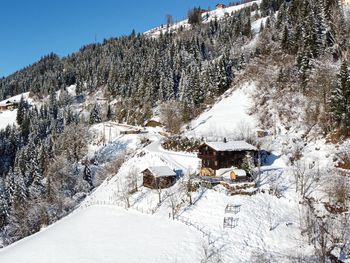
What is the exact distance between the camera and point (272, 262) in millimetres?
31844

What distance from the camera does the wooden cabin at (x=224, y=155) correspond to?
1992 inches

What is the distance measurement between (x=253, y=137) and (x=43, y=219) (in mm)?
34866

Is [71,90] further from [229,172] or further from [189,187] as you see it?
[189,187]

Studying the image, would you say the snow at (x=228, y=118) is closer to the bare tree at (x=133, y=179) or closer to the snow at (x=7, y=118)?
the bare tree at (x=133, y=179)

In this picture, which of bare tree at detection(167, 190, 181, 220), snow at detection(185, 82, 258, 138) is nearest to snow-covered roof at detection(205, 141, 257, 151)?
bare tree at detection(167, 190, 181, 220)

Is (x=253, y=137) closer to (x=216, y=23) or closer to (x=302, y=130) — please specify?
(x=302, y=130)

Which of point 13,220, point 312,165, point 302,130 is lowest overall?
point 13,220

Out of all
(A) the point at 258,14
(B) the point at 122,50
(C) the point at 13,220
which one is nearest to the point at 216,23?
(A) the point at 258,14

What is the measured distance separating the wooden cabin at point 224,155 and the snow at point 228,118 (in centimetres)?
1086

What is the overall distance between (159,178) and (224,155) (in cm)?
950

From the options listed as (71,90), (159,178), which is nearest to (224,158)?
(159,178)

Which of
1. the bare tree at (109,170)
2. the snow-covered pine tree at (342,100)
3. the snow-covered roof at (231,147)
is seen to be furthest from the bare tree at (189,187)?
the bare tree at (109,170)

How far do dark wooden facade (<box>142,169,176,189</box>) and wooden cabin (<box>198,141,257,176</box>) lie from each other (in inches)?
166

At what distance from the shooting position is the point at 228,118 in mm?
70438
